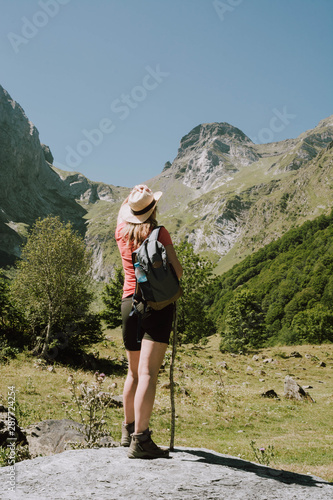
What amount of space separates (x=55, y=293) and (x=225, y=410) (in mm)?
14861

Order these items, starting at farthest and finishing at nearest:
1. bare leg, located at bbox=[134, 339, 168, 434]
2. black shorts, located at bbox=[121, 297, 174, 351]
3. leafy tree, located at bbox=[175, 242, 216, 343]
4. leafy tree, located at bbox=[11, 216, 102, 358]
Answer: leafy tree, located at bbox=[175, 242, 216, 343] < leafy tree, located at bbox=[11, 216, 102, 358] < black shorts, located at bbox=[121, 297, 174, 351] < bare leg, located at bbox=[134, 339, 168, 434]

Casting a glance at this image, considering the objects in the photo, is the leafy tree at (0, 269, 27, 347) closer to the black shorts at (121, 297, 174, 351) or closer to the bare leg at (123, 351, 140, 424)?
the bare leg at (123, 351, 140, 424)

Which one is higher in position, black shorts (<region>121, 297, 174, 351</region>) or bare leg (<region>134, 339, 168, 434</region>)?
black shorts (<region>121, 297, 174, 351</region>)

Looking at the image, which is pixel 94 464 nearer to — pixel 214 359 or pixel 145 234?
pixel 145 234

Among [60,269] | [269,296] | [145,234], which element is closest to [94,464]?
[145,234]

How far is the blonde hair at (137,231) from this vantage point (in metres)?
4.65

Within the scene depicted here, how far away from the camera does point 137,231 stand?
4668 millimetres

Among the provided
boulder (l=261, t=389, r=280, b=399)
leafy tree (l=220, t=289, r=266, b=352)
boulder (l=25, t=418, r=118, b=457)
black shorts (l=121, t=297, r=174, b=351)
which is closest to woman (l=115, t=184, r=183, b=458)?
black shorts (l=121, t=297, r=174, b=351)

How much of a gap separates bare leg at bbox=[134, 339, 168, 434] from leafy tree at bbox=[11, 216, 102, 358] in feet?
67.3

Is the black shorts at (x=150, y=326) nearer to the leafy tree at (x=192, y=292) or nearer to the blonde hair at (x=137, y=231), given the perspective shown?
the blonde hair at (x=137, y=231)

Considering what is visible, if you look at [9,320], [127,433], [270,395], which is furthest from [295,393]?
[9,320]

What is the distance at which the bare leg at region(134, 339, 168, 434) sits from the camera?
4086 mm

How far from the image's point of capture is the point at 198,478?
132 inches

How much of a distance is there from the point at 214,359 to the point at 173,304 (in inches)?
1109
